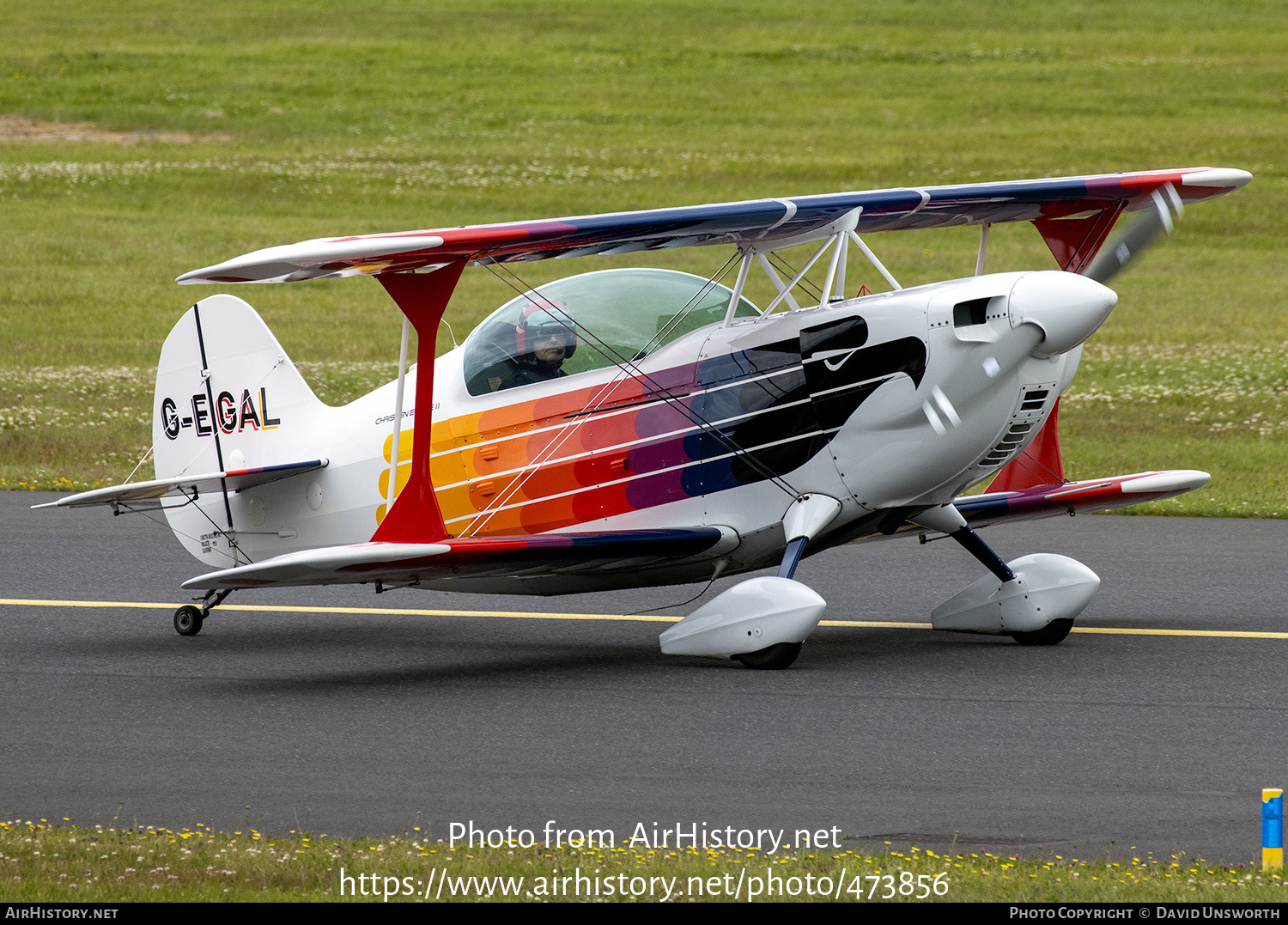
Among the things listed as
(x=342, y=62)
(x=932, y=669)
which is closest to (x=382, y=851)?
(x=932, y=669)

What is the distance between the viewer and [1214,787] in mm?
6898

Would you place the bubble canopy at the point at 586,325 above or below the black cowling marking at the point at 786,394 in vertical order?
above

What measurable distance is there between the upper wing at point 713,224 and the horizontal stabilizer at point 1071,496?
1.55 metres

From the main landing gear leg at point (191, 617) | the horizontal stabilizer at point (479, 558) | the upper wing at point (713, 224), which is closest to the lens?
the upper wing at point (713, 224)

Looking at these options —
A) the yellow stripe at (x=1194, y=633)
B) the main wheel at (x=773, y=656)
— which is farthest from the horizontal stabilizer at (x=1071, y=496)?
the main wheel at (x=773, y=656)

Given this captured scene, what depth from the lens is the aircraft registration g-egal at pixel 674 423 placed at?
8.47 metres

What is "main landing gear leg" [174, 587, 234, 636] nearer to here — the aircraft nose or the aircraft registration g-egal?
the aircraft registration g-egal

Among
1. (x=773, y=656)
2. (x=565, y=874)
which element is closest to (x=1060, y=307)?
(x=773, y=656)

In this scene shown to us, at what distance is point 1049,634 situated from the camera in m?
9.71

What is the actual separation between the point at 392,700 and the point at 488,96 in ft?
131

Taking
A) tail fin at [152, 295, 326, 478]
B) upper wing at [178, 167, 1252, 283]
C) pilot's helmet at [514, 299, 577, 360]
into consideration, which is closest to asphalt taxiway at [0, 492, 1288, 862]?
tail fin at [152, 295, 326, 478]

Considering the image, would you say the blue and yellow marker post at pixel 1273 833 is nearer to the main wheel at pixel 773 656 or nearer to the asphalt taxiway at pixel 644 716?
the asphalt taxiway at pixel 644 716

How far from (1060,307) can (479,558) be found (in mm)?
3149

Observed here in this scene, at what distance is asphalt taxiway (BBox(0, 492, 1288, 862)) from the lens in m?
6.64
